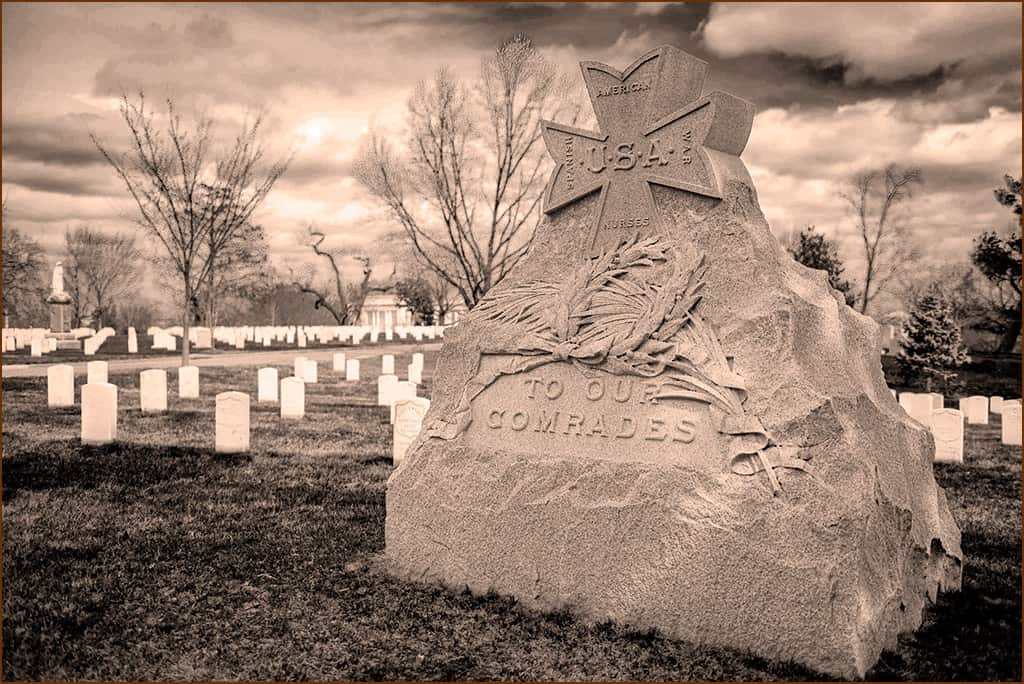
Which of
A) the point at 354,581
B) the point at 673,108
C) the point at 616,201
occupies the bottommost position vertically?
the point at 354,581

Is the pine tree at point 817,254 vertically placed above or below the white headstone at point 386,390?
above

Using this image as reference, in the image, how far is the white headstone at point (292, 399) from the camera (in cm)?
1412

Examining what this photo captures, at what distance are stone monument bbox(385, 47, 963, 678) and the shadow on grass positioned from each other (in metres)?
4.54

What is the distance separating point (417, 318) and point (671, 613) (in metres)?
49.5

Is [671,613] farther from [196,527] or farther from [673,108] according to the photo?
[196,527]

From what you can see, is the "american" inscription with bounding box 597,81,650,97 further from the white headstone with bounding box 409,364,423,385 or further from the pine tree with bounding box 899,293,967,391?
the pine tree with bounding box 899,293,967,391

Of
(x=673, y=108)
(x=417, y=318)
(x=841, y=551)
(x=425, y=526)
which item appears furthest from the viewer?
(x=417, y=318)

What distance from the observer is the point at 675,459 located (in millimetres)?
4852

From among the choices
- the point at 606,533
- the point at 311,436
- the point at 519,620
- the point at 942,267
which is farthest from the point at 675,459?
the point at 942,267

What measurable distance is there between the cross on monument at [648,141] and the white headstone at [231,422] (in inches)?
255

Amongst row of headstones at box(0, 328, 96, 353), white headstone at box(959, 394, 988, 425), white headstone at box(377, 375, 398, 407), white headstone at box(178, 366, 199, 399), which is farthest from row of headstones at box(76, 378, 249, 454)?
row of headstones at box(0, 328, 96, 353)

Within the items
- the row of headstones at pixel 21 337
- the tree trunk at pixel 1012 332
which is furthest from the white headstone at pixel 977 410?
the row of headstones at pixel 21 337

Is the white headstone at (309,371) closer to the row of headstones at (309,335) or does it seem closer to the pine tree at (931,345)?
the row of headstones at (309,335)

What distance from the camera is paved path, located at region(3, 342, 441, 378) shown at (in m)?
20.6
